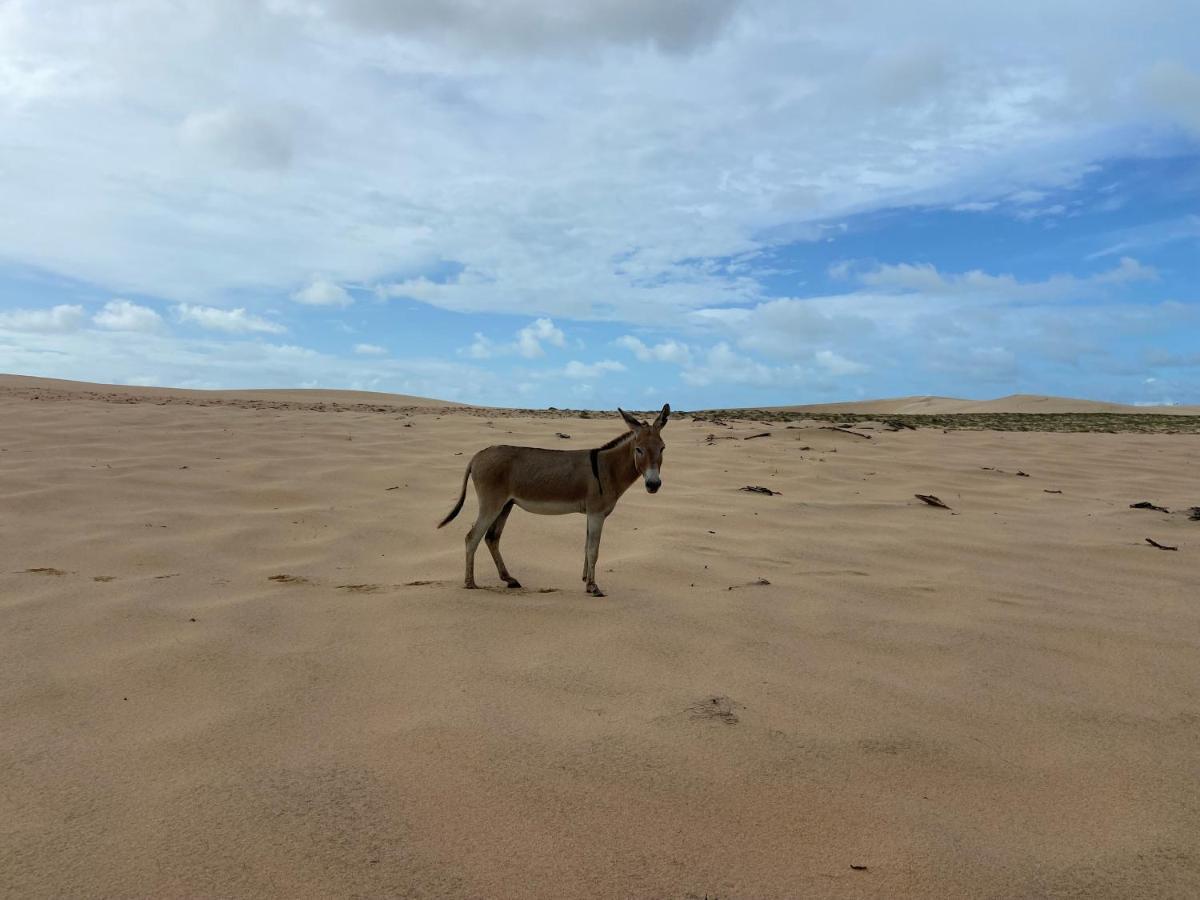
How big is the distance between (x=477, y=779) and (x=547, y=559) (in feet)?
13.1

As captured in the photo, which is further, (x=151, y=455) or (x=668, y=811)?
(x=151, y=455)

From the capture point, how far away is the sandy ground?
2.44 metres

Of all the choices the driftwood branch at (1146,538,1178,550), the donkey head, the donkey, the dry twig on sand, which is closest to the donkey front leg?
the donkey

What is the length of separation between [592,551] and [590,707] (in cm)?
223

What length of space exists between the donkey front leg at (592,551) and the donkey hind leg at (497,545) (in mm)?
558

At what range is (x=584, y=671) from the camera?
3932 mm

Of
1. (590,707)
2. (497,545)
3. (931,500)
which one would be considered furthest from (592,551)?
(931,500)

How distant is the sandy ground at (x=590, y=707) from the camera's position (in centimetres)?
244

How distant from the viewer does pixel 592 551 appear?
18.6ft

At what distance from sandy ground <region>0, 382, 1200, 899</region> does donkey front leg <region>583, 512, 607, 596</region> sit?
13cm

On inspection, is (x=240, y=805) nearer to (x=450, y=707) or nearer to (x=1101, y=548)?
(x=450, y=707)

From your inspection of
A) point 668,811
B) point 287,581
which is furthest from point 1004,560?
point 287,581

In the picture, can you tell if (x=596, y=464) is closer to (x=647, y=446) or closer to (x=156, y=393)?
(x=647, y=446)

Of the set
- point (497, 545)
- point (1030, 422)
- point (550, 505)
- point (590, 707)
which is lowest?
point (590, 707)
